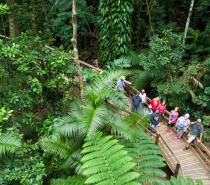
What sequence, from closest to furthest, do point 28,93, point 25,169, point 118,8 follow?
point 25,169 → point 28,93 → point 118,8

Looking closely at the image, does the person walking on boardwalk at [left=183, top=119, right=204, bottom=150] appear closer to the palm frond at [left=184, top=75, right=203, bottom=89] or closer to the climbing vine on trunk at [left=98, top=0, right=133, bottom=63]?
the palm frond at [left=184, top=75, right=203, bottom=89]

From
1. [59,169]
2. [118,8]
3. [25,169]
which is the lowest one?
[59,169]

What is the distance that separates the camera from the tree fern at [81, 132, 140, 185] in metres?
3.97

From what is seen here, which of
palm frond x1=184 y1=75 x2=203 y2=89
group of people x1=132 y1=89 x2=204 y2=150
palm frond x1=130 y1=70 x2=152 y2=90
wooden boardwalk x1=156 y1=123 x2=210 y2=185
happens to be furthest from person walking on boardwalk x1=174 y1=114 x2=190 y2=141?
palm frond x1=130 y1=70 x2=152 y2=90

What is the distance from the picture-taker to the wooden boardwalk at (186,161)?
22.1 ft

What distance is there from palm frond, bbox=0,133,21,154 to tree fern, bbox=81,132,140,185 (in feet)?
4.14

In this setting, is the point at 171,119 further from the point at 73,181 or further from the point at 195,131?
the point at 73,181

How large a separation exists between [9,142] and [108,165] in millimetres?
1881

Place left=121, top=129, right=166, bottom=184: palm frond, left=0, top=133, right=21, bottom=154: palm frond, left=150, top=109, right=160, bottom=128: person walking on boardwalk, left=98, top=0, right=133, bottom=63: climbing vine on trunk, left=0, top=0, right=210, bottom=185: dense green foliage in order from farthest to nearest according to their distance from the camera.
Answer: left=98, top=0, right=133, bottom=63: climbing vine on trunk → left=150, top=109, right=160, bottom=128: person walking on boardwalk → left=121, top=129, right=166, bottom=184: palm frond → left=0, top=0, right=210, bottom=185: dense green foliage → left=0, top=133, right=21, bottom=154: palm frond

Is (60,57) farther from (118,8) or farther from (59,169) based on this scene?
(118,8)

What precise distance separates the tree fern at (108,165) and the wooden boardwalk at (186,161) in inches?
122

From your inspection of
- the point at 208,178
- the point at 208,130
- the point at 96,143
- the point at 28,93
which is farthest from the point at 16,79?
the point at 208,130

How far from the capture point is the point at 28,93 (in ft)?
A: 17.6

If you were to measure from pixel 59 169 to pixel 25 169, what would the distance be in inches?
40.9
